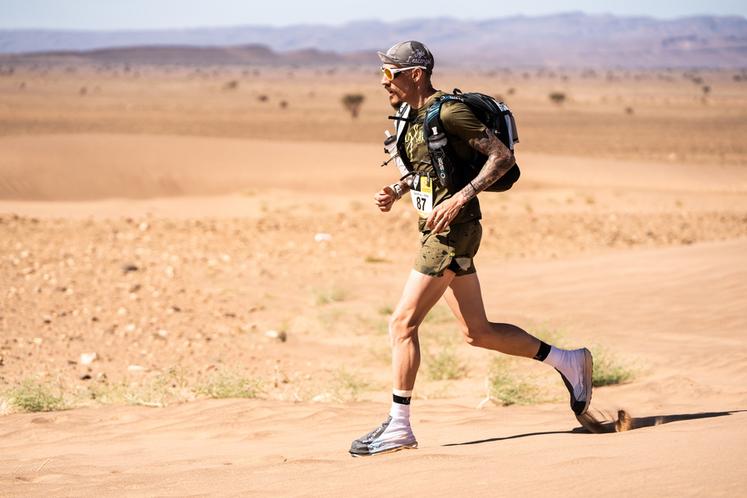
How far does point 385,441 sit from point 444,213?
3.79 feet

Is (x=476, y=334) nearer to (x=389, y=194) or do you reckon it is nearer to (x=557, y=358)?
(x=557, y=358)

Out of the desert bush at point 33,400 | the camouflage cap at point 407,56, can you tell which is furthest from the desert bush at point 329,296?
the camouflage cap at point 407,56

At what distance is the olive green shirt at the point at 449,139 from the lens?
482cm

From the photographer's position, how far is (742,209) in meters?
21.3

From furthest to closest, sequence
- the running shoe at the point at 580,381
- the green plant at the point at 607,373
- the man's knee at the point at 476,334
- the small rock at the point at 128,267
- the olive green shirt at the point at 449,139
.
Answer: the small rock at the point at 128,267
the green plant at the point at 607,373
the running shoe at the point at 580,381
the man's knee at the point at 476,334
the olive green shirt at the point at 449,139

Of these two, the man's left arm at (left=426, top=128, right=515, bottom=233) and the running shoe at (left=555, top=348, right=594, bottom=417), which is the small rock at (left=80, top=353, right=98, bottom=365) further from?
the man's left arm at (left=426, top=128, right=515, bottom=233)

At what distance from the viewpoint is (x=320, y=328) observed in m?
10.1

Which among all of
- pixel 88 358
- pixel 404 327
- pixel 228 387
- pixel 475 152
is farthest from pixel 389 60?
pixel 88 358

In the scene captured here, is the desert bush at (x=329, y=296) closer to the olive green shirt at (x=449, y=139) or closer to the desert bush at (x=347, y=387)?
the desert bush at (x=347, y=387)

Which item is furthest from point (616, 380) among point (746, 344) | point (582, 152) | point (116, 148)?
point (582, 152)

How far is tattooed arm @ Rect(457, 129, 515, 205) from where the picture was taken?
4854mm

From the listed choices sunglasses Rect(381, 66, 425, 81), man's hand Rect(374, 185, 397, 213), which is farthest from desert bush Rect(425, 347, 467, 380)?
sunglasses Rect(381, 66, 425, 81)

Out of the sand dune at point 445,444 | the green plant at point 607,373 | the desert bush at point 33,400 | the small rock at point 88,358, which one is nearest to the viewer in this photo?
the sand dune at point 445,444

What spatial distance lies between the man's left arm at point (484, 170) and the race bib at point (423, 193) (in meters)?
0.15
